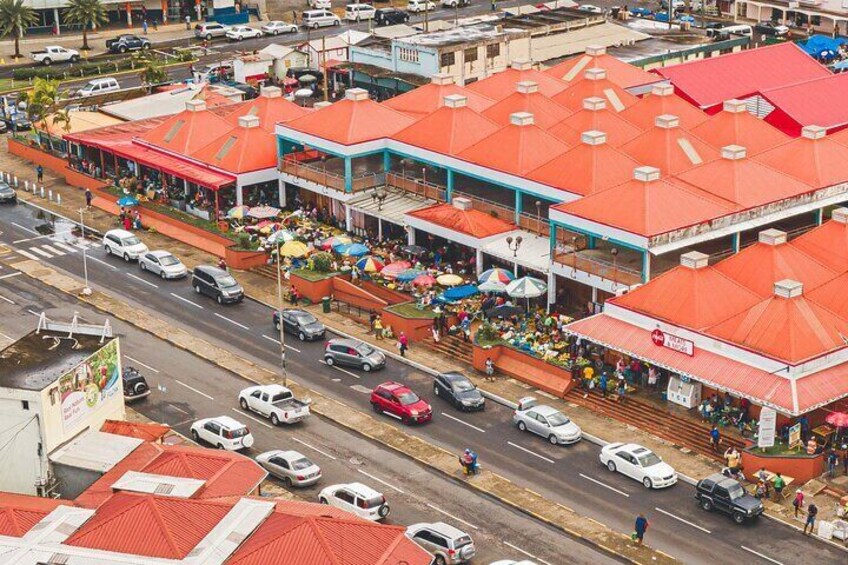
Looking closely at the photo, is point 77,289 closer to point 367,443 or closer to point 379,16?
point 367,443

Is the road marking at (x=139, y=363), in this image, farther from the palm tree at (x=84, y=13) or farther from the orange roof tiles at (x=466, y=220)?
the palm tree at (x=84, y=13)

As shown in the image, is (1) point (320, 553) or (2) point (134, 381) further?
(2) point (134, 381)

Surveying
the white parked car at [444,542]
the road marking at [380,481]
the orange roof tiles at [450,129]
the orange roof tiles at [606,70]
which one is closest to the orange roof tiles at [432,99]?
the orange roof tiles at [450,129]

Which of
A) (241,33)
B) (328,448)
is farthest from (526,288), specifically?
(241,33)

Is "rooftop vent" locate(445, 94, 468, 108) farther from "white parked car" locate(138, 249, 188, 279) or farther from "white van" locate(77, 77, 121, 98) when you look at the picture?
"white van" locate(77, 77, 121, 98)

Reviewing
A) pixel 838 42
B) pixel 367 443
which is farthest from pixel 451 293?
pixel 838 42
